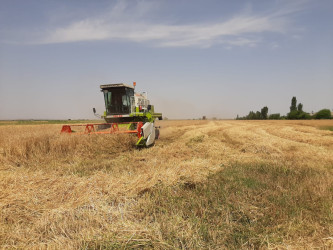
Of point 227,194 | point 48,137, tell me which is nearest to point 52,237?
point 227,194

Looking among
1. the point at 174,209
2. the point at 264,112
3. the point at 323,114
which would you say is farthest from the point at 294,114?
the point at 174,209

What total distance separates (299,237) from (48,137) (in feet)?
27.0

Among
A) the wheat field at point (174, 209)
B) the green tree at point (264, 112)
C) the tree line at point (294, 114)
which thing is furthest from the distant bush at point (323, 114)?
the wheat field at point (174, 209)

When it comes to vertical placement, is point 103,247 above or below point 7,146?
below

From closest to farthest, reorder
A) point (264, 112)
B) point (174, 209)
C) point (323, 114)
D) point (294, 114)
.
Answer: point (174, 209)
point (323, 114)
point (294, 114)
point (264, 112)

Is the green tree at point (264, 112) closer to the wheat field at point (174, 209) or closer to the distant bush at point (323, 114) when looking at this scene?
the distant bush at point (323, 114)

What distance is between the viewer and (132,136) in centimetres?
866

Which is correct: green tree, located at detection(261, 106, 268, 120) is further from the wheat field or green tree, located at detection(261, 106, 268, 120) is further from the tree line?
the wheat field

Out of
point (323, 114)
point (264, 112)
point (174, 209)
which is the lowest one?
point (174, 209)

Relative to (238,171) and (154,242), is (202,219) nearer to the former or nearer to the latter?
(154,242)

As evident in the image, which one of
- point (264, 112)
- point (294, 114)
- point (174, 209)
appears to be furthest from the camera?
point (264, 112)

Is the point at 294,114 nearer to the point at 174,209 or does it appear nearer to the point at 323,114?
the point at 323,114

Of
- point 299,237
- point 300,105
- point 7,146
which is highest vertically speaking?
point 300,105

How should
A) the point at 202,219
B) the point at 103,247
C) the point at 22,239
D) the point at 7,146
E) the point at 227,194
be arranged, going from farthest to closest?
1. the point at 7,146
2. the point at 227,194
3. the point at 202,219
4. the point at 22,239
5. the point at 103,247
